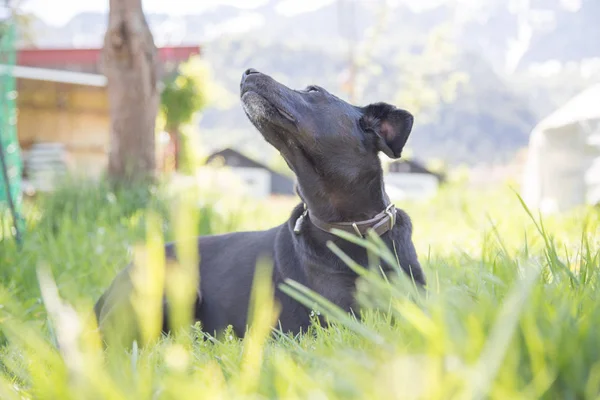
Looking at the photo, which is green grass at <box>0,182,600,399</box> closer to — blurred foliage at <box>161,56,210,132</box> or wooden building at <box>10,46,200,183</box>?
wooden building at <box>10,46,200,183</box>

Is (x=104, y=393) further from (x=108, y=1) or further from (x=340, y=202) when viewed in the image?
(x=108, y=1)

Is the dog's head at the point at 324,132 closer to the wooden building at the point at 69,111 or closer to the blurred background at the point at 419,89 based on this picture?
the blurred background at the point at 419,89

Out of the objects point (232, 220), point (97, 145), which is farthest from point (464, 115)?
point (232, 220)

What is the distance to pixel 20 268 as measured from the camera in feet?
13.1

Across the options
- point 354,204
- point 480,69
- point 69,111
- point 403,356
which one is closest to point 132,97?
point 354,204

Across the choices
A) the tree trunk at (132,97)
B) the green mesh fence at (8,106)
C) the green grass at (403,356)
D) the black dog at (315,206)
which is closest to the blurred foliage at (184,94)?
the tree trunk at (132,97)

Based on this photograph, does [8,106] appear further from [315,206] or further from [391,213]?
[391,213]

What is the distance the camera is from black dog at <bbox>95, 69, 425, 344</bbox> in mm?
2951

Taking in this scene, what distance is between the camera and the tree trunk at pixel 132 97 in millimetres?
7203

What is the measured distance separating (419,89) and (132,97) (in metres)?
22.4

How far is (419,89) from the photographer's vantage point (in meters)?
28.2

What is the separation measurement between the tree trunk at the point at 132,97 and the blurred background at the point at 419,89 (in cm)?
106

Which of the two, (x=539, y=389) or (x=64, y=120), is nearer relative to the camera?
(x=539, y=389)

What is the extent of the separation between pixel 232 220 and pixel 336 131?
3153 mm
